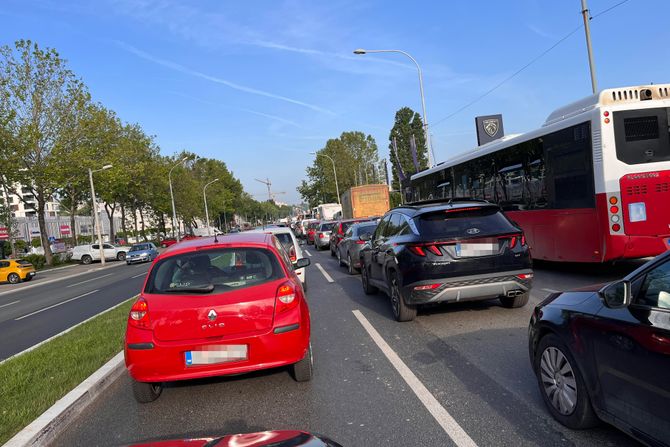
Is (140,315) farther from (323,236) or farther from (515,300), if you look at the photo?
(323,236)

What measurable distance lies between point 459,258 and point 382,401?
2.80 m

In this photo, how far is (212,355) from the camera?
4.30 metres

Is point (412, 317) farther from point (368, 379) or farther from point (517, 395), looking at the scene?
point (517, 395)

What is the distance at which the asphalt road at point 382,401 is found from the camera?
11.7 feet

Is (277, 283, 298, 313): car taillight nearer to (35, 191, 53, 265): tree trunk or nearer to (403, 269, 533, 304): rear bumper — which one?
(403, 269, 533, 304): rear bumper

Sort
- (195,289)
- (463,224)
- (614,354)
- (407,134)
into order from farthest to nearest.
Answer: (407,134)
(463,224)
(195,289)
(614,354)

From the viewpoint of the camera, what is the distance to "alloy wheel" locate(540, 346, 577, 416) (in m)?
3.36

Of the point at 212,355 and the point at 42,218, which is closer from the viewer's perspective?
the point at 212,355

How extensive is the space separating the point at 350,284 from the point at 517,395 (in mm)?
7931

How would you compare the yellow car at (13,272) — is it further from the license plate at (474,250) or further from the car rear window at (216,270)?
the license plate at (474,250)

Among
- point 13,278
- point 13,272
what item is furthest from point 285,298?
point 13,278

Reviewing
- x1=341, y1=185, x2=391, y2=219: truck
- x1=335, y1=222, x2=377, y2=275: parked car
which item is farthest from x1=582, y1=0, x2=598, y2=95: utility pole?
x1=341, y1=185, x2=391, y2=219: truck

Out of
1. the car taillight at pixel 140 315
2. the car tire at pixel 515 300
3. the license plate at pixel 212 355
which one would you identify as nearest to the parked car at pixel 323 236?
the car tire at pixel 515 300

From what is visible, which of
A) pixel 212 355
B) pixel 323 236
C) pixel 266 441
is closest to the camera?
pixel 266 441
